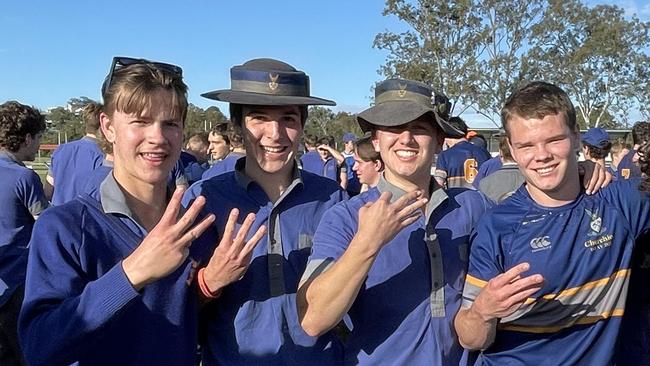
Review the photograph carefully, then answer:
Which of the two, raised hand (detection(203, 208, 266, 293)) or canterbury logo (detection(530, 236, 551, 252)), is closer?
raised hand (detection(203, 208, 266, 293))

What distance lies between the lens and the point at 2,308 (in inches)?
197

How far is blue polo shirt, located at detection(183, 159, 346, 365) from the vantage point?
2592 millimetres

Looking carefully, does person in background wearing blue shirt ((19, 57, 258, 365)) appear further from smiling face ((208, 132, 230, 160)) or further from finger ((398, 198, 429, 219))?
smiling face ((208, 132, 230, 160))

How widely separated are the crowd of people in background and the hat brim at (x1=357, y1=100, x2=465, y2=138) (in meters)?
0.01

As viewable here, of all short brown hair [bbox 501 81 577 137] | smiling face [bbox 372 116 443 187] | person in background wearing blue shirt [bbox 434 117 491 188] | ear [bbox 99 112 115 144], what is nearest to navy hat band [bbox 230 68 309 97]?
smiling face [bbox 372 116 443 187]

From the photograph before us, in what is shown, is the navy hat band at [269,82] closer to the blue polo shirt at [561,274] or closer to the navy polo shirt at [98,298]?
the navy polo shirt at [98,298]

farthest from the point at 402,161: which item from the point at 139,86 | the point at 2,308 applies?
the point at 2,308

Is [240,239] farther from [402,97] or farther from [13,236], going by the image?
[13,236]

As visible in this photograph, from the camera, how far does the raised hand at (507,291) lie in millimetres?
2205

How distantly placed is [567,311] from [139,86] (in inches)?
68.9

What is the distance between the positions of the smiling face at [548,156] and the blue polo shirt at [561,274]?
70 mm

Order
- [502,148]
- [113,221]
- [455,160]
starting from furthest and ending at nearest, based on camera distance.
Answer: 1. [455,160]
2. [502,148]
3. [113,221]

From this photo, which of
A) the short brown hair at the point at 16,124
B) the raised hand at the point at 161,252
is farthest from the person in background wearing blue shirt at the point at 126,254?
the short brown hair at the point at 16,124

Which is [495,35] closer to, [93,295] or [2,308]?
[2,308]
